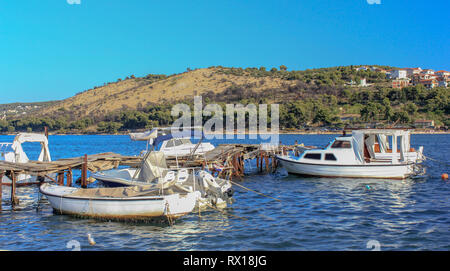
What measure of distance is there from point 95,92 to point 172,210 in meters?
185

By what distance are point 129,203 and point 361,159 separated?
1684 centimetres

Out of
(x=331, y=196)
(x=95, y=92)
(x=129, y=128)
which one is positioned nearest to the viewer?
(x=331, y=196)

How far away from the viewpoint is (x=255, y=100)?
5271 inches

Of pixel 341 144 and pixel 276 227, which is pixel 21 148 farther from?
pixel 341 144

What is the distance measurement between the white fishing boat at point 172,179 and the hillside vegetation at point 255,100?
257 feet

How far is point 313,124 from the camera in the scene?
393 feet

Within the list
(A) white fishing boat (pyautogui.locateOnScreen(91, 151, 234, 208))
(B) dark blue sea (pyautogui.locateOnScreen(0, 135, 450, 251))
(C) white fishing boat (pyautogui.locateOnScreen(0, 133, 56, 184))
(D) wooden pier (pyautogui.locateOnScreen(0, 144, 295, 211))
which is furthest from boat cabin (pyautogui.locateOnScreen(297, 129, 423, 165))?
(C) white fishing boat (pyautogui.locateOnScreen(0, 133, 56, 184))

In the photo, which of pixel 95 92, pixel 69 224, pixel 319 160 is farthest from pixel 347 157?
pixel 95 92

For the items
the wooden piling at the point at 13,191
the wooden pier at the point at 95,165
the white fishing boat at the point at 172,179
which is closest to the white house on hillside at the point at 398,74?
the wooden pier at the point at 95,165

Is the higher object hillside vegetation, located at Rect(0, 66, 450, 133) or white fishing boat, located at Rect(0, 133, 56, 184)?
hillside vegetation, located at Rect(0, 66, 450, 133)

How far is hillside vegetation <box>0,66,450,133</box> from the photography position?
375ft

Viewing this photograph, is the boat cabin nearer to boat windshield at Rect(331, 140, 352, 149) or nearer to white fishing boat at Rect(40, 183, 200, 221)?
boat windshield at Rect(331, 140, 352, 149)

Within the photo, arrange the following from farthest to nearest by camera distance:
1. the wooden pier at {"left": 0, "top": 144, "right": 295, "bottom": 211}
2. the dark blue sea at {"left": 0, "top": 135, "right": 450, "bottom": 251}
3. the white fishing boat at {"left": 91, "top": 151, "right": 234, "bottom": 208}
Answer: the wooden pier at {"left": 0, "top": 144, "right": 295, "bottom": 211} → the white fishing boat at {"left": 91, "top": 151, "right": 234, "bottom": 208} → the dark blue sea at {"left": 0, "top": 135, "right": 450, "bottom": 251}
